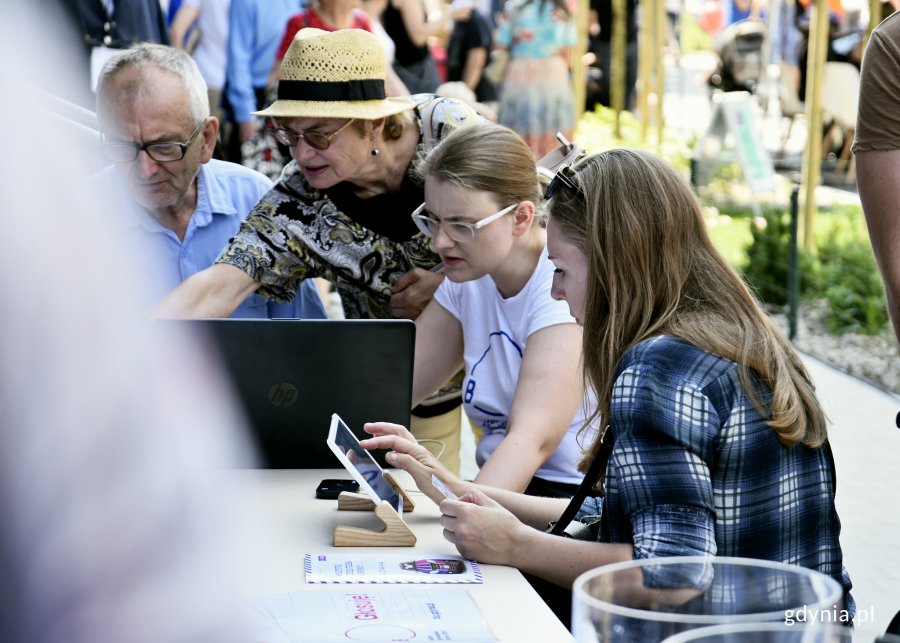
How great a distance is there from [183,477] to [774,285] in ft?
25.3

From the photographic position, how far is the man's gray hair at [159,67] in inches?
128

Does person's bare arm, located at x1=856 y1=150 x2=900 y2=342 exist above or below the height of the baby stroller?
above

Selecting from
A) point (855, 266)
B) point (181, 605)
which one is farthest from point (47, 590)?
point (855, 266)

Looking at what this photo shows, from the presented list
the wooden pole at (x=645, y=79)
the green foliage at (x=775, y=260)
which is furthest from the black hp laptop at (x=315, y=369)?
the wooden pole at (x=645, y=79)

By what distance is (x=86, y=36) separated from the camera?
504cm

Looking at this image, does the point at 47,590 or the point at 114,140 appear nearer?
the point at 47,590

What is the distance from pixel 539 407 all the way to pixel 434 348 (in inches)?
23.8

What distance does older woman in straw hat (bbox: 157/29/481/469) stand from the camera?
125 inches

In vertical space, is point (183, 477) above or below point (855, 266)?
above

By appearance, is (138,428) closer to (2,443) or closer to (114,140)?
(2,443)

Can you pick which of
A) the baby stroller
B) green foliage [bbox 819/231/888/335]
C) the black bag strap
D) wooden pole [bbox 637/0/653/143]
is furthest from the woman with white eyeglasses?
the baby stroller

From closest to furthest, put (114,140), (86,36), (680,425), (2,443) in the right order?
(2,443)
(680,425)
(114,140)
(86,36)

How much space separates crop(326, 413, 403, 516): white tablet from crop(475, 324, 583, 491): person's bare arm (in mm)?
353

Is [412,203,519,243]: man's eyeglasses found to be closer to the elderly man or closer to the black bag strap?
the elderly man
